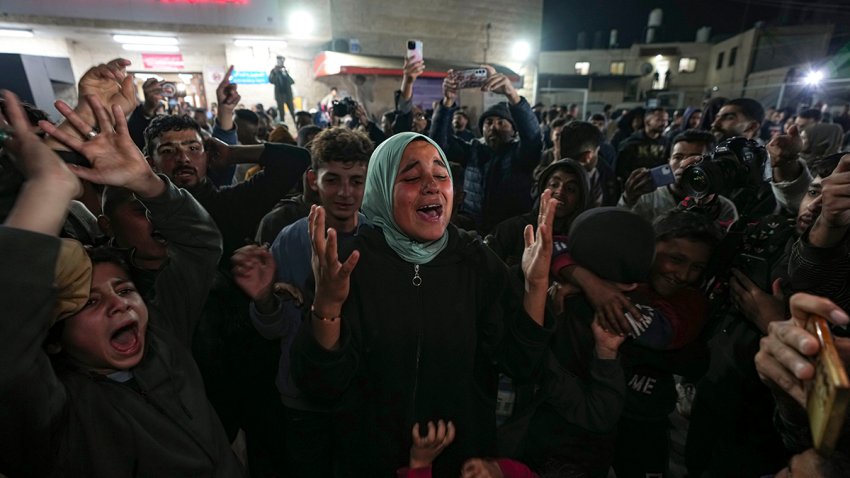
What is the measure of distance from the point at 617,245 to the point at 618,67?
39.9 m

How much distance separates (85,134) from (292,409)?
137 centimetres

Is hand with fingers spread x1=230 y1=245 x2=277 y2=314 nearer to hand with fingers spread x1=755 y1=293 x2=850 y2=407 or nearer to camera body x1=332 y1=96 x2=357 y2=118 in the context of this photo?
hand with fingers spread x1=755 y1=293 x2=850 y2=407

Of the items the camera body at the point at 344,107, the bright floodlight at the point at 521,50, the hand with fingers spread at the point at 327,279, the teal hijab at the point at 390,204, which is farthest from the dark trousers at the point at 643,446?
the bright floodlight at the point at 521,50

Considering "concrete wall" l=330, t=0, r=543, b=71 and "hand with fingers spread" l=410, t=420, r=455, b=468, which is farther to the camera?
"concrete wall" l=330, t=0, r=543, b=71

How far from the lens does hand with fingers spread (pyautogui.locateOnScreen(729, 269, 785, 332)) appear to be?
60.7 inches

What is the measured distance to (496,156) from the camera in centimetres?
400

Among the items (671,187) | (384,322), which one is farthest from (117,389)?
(671,187)

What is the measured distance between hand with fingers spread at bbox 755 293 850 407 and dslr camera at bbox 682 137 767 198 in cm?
118

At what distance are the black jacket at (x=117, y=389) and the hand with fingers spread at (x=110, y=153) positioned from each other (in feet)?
0.26

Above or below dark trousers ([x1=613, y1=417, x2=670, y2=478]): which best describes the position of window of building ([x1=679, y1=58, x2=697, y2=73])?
above

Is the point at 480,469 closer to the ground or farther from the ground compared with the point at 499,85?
closer to the ground

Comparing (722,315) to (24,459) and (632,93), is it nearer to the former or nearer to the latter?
(24,459)

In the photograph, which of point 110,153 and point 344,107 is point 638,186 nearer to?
point 110,153

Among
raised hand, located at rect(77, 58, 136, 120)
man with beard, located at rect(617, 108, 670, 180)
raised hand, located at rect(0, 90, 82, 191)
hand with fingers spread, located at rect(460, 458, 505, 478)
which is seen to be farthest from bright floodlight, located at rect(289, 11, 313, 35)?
hand with fingers spread, located at rect(460, 458, 505, 478)
